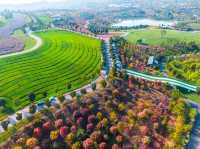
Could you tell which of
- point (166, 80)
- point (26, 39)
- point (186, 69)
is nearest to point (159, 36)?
point (186, 69)

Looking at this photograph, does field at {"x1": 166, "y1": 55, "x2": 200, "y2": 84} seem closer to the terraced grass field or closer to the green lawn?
the terraced grass field

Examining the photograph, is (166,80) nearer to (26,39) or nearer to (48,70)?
(48,70)

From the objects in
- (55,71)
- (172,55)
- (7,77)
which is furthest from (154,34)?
(7,77)

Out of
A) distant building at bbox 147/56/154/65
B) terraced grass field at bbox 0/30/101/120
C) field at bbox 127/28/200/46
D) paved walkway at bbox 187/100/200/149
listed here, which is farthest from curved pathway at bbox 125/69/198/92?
field at bbox 127/28/200/46

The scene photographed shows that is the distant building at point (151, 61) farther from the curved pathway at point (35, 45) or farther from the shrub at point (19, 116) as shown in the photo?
the shrub at point (19, 116)

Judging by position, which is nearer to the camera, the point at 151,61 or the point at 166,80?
the point at 166,80

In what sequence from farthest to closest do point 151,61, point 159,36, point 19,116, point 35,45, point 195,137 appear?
point 159,36 → point 35,45 → point 151,61 → point 19,116 → point 195,137
